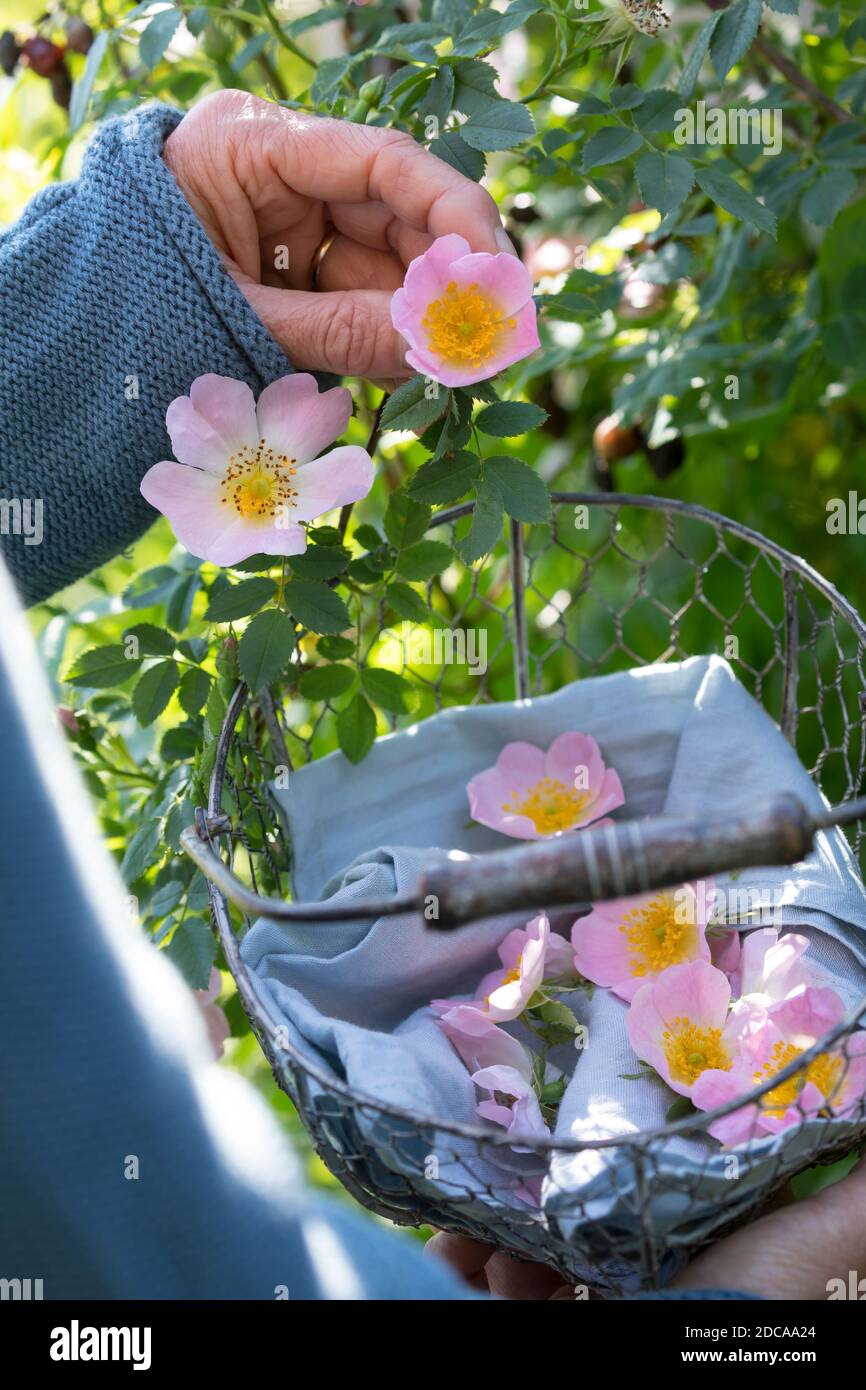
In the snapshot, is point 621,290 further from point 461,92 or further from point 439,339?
point 439,339

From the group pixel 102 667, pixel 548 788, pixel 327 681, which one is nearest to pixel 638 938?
pixel 548 788

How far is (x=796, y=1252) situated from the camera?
0.49 metres

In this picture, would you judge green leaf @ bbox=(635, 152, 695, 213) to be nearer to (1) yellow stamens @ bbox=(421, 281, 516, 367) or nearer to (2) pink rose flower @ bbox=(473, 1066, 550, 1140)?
(1) yellow stamens @ bbox=(421, 281, 516, 367)

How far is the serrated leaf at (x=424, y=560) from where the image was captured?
0.64m

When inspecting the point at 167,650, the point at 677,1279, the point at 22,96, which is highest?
the point at 22,96

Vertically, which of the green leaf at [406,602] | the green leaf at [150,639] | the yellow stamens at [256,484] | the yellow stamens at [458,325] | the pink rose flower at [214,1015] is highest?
the yellow stamens at [458,325]

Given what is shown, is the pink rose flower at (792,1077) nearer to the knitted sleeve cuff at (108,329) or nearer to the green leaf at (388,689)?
the green leaf at (388,689)

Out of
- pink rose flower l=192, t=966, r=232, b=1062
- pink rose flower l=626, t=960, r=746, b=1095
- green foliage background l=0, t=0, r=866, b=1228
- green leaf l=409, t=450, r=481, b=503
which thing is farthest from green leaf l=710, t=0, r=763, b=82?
pink rose flower l=192, t=966, r=232, b=1062

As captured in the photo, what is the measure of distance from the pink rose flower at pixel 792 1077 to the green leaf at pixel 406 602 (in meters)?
0.26

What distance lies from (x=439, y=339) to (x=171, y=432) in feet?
0.45

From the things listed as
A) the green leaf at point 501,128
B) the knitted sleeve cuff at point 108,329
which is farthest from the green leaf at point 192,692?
the green leaf at point 501,128

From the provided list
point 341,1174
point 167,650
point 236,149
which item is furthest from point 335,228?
point 341,1174

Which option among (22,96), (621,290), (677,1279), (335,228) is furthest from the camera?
(22,96)
